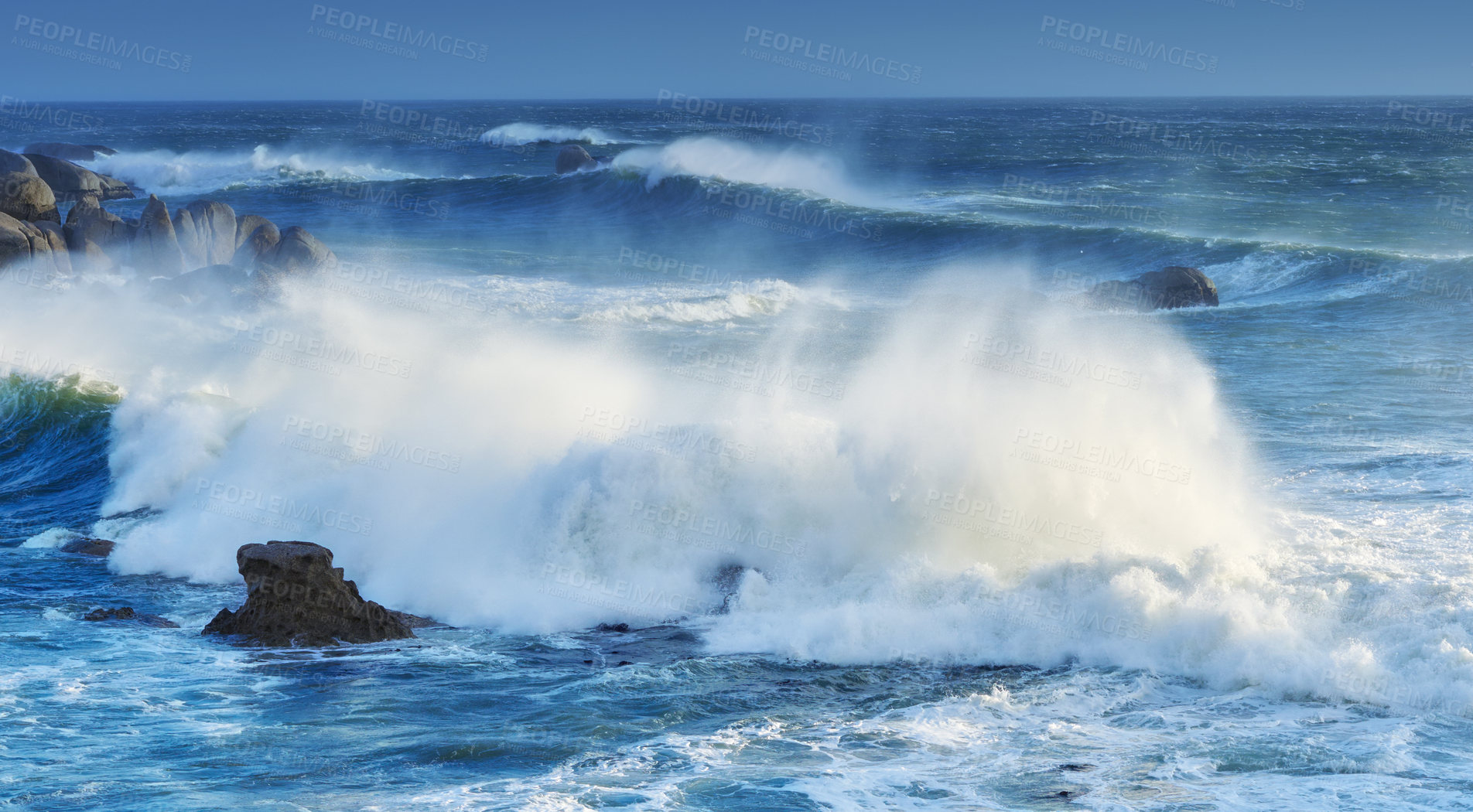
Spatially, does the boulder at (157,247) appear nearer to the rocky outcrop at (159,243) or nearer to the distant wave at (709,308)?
the rocky outcrop at (159,243)

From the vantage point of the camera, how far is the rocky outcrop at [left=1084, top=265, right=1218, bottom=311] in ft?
87.4

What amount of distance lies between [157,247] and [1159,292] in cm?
2253

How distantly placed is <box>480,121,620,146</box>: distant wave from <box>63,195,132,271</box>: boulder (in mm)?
54913

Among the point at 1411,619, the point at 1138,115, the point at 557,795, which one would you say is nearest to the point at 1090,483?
the point at 1411,619

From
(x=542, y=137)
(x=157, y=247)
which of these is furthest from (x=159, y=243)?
(x=542, y=137)

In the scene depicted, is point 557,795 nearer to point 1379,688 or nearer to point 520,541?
point 520,541

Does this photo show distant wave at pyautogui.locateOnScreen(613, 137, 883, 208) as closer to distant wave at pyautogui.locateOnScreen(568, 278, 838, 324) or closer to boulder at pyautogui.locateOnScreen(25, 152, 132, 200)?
distant wave at pyautogui.locateOnScreen(568, 278, 838, 324)

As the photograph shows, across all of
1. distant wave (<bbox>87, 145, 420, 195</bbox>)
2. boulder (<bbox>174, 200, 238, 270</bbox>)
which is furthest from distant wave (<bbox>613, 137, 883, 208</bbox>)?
boulder (<bbox>174, 200, 238, 270</bbox>)

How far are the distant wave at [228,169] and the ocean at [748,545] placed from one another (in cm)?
3678

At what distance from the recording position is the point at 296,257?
25.9 meters

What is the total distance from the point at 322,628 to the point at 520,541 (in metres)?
2.51

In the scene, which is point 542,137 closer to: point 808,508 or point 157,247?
point 157,247

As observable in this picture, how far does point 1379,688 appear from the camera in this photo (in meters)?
8.79

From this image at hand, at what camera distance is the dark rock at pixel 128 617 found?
36.1 feet
